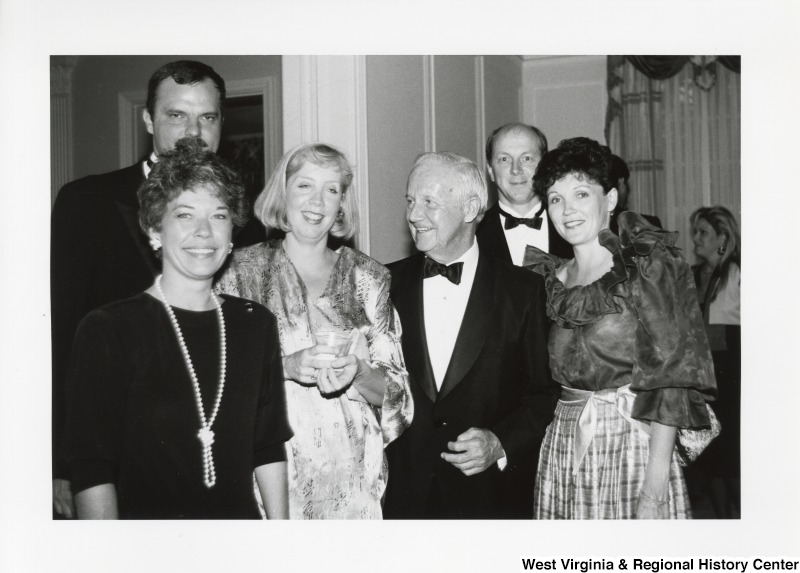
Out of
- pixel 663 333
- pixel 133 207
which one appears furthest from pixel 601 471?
pixel 133 207

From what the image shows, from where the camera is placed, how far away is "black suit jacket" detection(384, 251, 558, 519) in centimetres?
278

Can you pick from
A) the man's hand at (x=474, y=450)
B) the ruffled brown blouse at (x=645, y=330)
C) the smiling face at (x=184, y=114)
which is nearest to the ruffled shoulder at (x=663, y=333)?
the ruffled brown blouse at (x=645, y=330)

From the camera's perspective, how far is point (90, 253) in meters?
2.88

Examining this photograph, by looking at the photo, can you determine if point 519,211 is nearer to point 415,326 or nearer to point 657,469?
point 415,326

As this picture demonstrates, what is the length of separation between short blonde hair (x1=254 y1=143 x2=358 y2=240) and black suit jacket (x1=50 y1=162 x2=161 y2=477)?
43cm

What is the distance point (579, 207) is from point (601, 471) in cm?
90

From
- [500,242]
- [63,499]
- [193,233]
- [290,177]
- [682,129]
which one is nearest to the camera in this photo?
[193,233]

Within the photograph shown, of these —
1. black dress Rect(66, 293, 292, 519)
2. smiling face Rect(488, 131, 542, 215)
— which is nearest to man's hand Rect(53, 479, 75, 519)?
black dress Rect(66, 293, 292, 519)

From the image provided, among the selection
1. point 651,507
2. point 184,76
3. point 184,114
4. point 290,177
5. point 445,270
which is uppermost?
point 184,76

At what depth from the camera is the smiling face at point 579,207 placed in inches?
107

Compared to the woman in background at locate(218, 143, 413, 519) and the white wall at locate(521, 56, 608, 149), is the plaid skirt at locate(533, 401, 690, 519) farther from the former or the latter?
the white wall at locate(521, 56, 608, 149)

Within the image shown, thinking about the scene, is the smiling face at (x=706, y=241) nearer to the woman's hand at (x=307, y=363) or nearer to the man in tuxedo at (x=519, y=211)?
the man in tuxedo at (x=519, y=211)

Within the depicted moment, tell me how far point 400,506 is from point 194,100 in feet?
5.37
